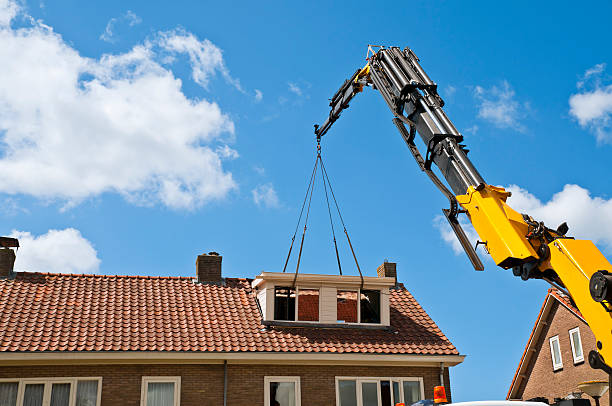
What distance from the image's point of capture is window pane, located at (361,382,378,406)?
19.9m

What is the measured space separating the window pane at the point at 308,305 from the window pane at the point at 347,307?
842mm

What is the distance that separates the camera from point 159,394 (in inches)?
731

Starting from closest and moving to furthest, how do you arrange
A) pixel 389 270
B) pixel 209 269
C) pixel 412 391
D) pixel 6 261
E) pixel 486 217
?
pixel 486 217 → pixel 412 391 → pixel 6 261 → pixel 209 269 → pixel 389 270

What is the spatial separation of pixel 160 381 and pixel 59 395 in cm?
277

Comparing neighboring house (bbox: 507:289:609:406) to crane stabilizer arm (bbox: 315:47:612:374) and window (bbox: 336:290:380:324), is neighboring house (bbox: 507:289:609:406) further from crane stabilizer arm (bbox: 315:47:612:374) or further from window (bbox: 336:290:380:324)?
crane stabilizer arm (bbox: 315:47:612:374)

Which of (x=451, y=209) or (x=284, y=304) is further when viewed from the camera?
(x=284, y=304)

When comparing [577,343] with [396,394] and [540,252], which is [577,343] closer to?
[396,394]

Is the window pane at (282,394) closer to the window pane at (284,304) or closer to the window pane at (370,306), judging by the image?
the window pane at (284,304)

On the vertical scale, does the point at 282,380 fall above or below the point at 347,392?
above

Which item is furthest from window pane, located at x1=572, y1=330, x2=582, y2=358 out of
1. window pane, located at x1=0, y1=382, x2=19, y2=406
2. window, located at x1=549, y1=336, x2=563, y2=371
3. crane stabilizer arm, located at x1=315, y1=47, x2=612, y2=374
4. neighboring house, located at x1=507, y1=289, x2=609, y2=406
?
window pane, located at x1=0, y1=382, x2=19, y2=406

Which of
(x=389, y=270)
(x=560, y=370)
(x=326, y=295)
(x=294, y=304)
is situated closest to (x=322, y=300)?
(x=326, y=295)

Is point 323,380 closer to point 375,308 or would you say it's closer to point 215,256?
point 375,308

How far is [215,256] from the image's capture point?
2356cm

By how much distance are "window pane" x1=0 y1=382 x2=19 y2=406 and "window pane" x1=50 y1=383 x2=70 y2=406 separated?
3.16 feet
